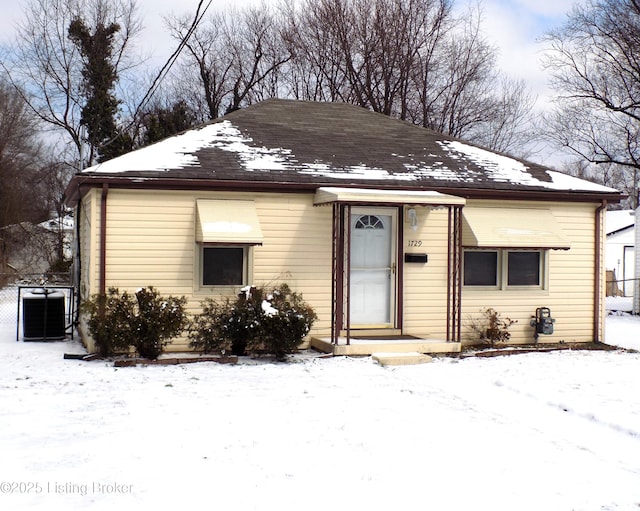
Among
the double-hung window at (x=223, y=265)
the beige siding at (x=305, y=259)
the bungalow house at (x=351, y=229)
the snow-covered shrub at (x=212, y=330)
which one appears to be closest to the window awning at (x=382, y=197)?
the bungalow house at (x=351, y=229)

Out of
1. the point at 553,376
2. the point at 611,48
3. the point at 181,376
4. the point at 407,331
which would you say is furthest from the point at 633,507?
the point at 611,48

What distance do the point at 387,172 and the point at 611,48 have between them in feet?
52.5

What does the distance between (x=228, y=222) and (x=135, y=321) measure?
6.81 ft

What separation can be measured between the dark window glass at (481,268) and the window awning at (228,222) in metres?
3.90

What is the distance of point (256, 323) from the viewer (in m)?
10.6

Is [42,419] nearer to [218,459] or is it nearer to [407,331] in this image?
[218,459]

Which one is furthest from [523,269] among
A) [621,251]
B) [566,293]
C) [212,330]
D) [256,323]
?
[621,251]

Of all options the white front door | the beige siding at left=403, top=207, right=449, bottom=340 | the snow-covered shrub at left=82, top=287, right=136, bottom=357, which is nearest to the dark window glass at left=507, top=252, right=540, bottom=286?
the beige siding at left=403, top=207, right=449, bottom=340

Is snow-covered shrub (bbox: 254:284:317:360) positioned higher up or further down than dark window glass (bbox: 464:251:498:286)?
further down

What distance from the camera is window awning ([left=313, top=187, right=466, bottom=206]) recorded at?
1097cm

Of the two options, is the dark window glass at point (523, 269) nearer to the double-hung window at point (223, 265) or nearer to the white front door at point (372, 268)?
the white front door at point (372, 268)

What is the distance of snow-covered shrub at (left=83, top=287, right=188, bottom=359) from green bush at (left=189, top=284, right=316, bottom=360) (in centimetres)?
52

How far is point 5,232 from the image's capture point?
94.5ft

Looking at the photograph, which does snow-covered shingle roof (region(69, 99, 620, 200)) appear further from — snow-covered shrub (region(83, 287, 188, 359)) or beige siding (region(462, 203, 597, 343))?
snow-covered shrub (region(83, 287, 188, 359))
